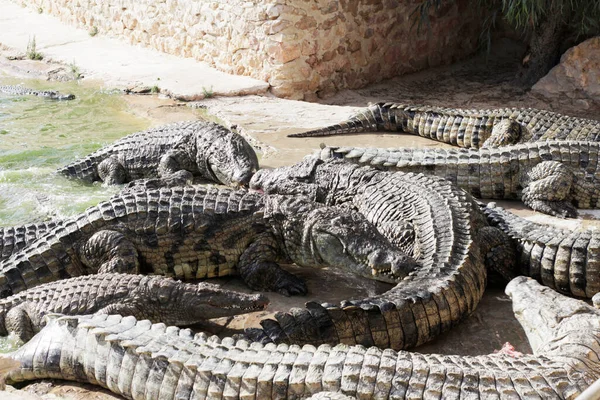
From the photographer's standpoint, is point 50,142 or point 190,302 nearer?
point 190,302

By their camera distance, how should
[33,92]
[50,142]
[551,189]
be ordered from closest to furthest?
1. [551,189]
2. [50,142]
3. [33,92]

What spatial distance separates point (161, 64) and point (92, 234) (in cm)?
619

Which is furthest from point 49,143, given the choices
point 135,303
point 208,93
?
point 135,303

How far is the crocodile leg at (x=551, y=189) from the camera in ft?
19.1

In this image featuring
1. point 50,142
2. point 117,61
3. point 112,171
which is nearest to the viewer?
point 112,171

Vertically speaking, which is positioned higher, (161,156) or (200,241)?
(161,156)

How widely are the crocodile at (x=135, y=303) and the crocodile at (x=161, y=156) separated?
9.19 feet

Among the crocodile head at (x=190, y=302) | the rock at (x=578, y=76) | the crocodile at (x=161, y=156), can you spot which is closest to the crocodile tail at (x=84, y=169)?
the crocodile at (x=161, y=156)

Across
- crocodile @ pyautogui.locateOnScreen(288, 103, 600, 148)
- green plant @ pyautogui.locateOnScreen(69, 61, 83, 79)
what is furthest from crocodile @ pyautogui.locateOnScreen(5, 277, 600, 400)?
green plant @ pyautogui.locateOnScreen(69, 61, 83, 79)

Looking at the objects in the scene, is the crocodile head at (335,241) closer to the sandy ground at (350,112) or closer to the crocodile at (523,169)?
the sandy ground at (350,112)

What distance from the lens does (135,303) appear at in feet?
13.0

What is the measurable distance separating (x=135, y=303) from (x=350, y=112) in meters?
5.03

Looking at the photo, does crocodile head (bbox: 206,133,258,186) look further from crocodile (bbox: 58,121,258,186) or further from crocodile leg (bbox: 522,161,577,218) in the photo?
crocodile leg (bbox: 522,161,577,218)

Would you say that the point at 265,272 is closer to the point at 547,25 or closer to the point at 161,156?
the point at 161,156
